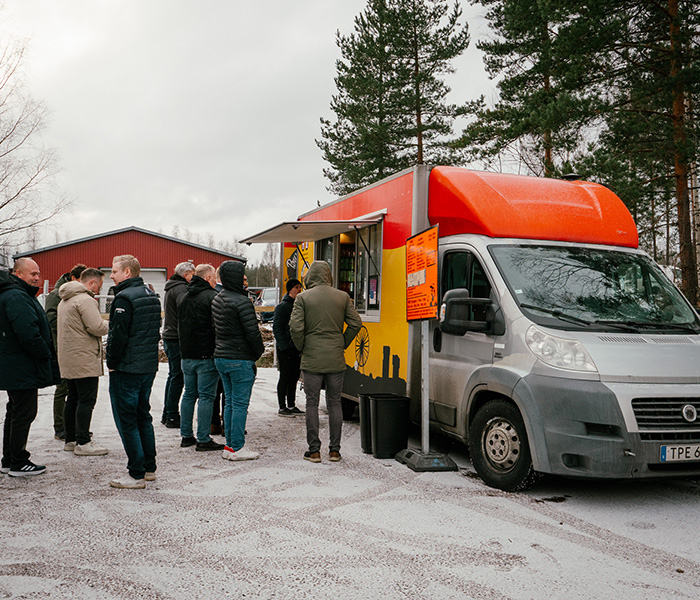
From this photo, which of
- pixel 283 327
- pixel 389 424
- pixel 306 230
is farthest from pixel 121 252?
pixel 389 424

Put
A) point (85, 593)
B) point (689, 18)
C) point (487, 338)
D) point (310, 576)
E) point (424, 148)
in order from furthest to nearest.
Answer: point (424, 148) → point (689, 18) → point (487, 338) → point (310, 576) → point (85, 593)

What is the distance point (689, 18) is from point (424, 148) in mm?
12557

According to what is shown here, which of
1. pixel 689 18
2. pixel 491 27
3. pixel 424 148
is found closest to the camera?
pixel 689 18

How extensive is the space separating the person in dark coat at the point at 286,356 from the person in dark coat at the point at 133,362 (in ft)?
12.2

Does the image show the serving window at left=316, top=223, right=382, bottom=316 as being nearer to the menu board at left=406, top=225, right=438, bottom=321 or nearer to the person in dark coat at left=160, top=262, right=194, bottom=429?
the menu board at left=406, top=225, right=438, bottom=321

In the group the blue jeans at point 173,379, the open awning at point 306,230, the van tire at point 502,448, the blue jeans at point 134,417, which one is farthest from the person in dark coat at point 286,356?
the van tire at point 502,448

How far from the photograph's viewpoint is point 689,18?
12891 millimetres

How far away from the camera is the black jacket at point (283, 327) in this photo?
904 centimetres

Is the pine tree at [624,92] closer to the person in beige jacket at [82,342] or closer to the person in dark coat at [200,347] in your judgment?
the person in dark coat at [200,347]

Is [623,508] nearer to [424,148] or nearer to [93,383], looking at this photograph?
[93,383]

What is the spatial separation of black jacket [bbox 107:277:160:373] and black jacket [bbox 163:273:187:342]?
2.11 m

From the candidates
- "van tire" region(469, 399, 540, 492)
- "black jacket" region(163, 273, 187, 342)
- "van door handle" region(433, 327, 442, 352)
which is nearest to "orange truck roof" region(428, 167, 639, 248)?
"van door handle" region(433, 327, 442, 352)

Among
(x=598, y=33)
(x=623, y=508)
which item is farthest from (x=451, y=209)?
(x=598, y=33)

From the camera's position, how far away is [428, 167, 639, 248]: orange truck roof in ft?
19.5
